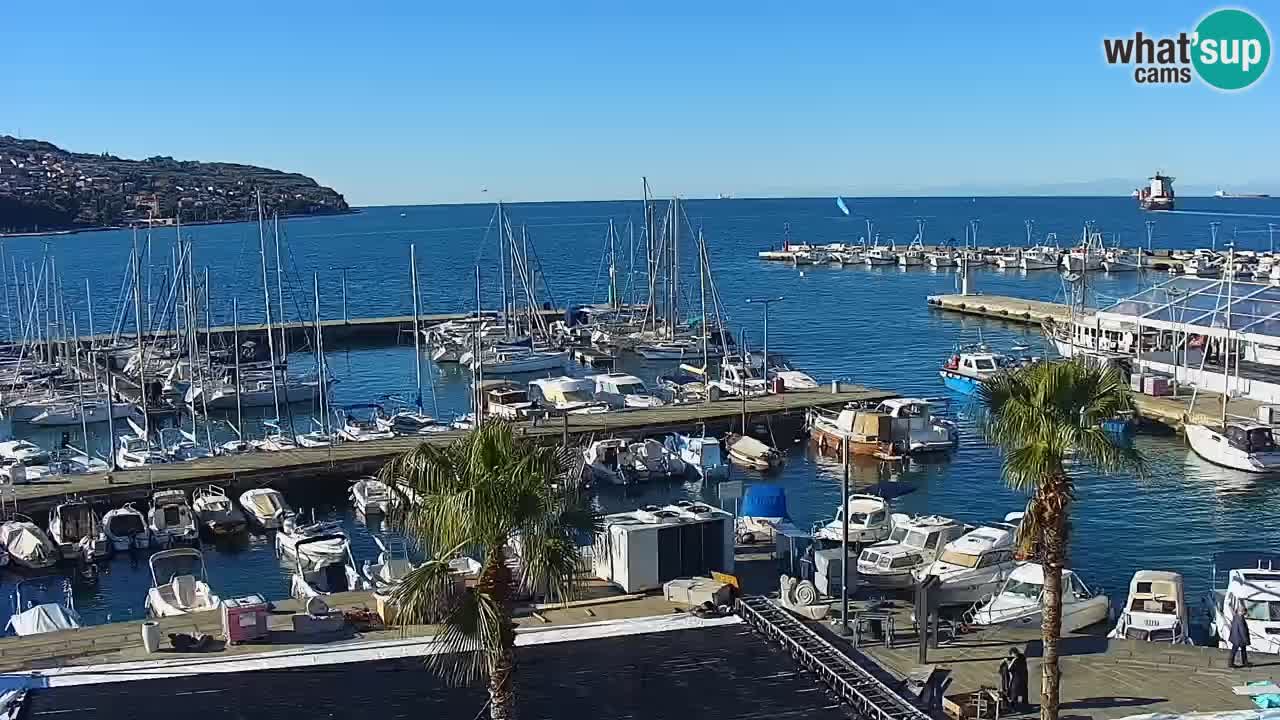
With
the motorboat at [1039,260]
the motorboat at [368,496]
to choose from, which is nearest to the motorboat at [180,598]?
the motorboat at [368,496]

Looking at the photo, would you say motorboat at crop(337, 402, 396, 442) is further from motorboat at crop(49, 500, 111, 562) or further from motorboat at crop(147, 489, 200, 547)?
motorboat at crop(49, 500, 111, 562)

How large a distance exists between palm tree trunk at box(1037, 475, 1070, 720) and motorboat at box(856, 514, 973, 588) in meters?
12.2

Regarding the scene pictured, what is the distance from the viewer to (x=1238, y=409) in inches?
2036

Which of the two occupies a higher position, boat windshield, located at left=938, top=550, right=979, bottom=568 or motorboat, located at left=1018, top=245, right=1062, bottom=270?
motorboat, located at left=1018, top=245, right=1062, bottom=270

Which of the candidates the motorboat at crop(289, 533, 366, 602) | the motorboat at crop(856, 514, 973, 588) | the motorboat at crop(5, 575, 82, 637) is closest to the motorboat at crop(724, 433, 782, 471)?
the motorboat at crop(856, 514, 973, 588)

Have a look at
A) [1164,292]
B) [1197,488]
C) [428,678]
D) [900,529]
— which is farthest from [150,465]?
[1164,292]

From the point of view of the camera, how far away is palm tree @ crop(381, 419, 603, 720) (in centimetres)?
1276

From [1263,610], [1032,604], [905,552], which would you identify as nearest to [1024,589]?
[1032,604]

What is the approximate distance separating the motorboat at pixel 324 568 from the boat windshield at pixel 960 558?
15057mm

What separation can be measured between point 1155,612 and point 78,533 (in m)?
30.9

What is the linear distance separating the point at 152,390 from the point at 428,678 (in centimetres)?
5297

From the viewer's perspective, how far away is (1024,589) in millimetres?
27281

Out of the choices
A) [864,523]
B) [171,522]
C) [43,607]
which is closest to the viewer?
[43,607]

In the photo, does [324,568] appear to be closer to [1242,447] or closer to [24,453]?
[24,453]
